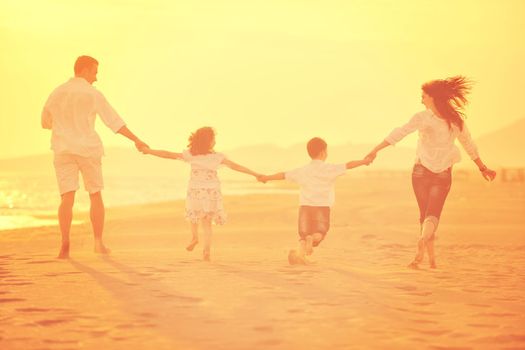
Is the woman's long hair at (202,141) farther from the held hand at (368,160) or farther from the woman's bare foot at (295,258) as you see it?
the held hand at (368,160)

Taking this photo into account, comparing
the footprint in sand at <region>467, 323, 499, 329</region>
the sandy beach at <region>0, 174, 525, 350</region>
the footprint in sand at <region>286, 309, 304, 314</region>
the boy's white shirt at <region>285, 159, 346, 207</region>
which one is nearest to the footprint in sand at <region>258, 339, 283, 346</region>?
the sandy beach at <region>0, 174, 525, 350</region>

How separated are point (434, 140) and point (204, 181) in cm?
281

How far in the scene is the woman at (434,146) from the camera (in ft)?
28.7

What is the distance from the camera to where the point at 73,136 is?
8.94 metres

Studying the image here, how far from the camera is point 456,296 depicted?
673 cm

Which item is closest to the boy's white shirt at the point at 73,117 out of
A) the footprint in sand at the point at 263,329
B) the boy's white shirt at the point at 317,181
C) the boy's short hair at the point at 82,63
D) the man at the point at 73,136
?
the man at the point at 73,136

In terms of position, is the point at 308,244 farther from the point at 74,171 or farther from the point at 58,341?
the point at 58,341

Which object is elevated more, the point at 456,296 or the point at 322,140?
the point at 322,140

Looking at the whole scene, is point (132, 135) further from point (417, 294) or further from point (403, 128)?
point (417, 294)

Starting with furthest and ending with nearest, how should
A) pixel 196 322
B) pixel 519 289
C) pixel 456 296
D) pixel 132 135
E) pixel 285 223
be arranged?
pixel 285 223 → pixel 132 135 → pixel 519 289 → pixel 456 296 → pixel 196 322

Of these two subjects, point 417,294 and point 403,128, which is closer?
point 417,294

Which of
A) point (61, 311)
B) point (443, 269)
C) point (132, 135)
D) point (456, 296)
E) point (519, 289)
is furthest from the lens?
point (132, 135)

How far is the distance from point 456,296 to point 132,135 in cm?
461

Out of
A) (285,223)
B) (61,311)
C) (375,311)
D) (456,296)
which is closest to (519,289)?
(456,296)
